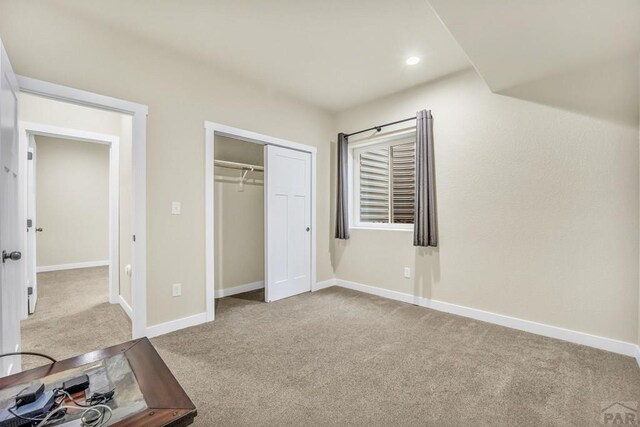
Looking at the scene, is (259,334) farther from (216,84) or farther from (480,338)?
(216,84)

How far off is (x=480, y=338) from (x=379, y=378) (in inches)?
45.8

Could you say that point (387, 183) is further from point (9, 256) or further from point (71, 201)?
point (71, 201)

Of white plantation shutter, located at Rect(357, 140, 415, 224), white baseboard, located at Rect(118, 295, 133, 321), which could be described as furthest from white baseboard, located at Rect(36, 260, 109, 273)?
white plantation shutter, located at Rect(357, 140, 415, 224)

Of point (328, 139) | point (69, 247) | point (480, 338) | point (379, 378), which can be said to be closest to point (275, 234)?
point (328, 139)

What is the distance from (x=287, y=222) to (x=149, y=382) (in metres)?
2.77

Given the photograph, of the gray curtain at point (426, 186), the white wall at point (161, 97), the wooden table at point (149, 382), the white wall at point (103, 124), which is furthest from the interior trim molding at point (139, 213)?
the gray curtain at point (426, 186)

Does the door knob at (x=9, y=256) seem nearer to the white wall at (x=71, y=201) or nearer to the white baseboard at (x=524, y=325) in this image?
the white baseboard at (x=524, y=325)

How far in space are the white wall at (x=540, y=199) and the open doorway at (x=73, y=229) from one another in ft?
10.7

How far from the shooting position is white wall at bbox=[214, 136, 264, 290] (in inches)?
152

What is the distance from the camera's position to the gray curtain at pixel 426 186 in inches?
128

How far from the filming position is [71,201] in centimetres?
582

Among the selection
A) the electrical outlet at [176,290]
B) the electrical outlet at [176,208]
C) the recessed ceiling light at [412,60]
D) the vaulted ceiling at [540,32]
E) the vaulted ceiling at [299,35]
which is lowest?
the electrical outlet at [176,290]

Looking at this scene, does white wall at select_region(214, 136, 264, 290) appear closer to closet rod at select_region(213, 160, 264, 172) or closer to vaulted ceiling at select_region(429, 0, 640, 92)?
closet rod at select_region(213, 160, 264, 172)

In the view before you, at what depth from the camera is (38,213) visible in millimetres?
5496
